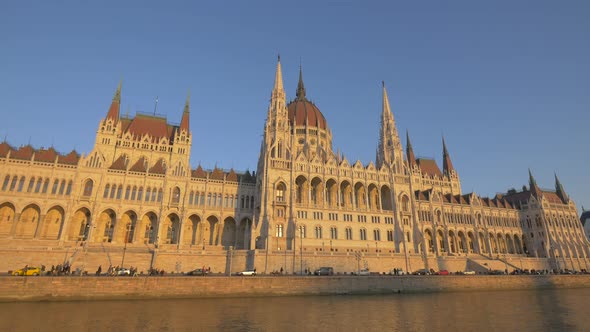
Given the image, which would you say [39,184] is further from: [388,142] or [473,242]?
[473,242]

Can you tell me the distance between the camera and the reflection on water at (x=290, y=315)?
2236cm

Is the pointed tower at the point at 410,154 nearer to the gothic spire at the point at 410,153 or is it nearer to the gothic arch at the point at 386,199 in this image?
the gothic spire at the point at 410,153

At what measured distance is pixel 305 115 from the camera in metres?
87.1

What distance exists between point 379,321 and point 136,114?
232 ft

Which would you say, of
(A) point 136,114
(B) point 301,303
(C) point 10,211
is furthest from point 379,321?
(A) point 136,114

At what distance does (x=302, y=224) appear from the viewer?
59719 millimetres

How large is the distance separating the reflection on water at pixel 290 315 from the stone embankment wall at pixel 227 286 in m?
1.79

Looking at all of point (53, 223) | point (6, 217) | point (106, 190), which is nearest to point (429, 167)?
point (106, 190)

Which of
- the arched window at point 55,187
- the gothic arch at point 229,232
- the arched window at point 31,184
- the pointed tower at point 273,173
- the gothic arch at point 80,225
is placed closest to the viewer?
the arched window at point 31,184

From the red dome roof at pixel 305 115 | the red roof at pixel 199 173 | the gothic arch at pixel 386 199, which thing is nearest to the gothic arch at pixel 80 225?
the red roof at pixel 199 173

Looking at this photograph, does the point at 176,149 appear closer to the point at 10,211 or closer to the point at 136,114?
the point at 136,114

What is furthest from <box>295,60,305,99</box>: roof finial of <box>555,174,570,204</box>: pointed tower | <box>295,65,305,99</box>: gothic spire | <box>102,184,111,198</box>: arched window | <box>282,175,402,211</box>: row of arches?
<box>555,174,570,204</box>: pointed tower

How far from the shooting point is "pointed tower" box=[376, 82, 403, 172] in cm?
7775

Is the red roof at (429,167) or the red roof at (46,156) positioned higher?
the red roof at (429,167)
